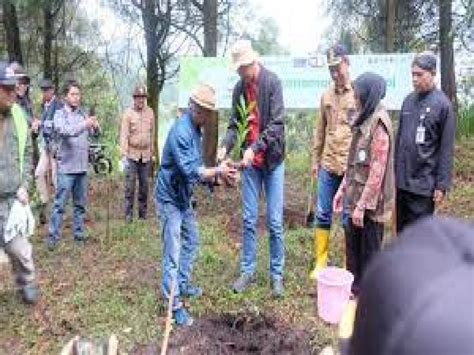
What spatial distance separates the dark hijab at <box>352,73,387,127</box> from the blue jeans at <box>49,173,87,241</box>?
357 cm

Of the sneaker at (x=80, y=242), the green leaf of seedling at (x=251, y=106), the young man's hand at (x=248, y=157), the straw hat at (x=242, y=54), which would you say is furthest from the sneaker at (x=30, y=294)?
the straw hat at (x=242, y=54)

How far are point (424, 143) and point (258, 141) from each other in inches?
47.7

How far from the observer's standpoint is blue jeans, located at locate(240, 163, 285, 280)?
18.5ft

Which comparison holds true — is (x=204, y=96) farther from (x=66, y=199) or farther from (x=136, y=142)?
(x=136, y=142)

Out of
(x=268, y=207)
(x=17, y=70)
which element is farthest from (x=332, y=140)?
(x=17, y=70)

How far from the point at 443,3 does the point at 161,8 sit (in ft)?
18.0

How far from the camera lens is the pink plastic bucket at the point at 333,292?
5.16m

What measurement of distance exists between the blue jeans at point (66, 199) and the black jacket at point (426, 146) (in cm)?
356

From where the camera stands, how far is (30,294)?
225 inches

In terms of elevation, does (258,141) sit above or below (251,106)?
below

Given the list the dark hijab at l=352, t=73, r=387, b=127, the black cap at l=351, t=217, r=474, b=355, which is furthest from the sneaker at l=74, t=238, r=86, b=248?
the black cap at l=351, t=217, r=474, b=355

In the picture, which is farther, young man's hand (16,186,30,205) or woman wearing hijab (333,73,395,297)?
young man's hand (16,186,30,205)

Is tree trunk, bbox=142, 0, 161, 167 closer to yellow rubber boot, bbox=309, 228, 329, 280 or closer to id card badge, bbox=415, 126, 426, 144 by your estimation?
yellow rubber boot, bbox=309, 228, 329, 280

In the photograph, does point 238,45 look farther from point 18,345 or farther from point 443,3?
point 443,3
